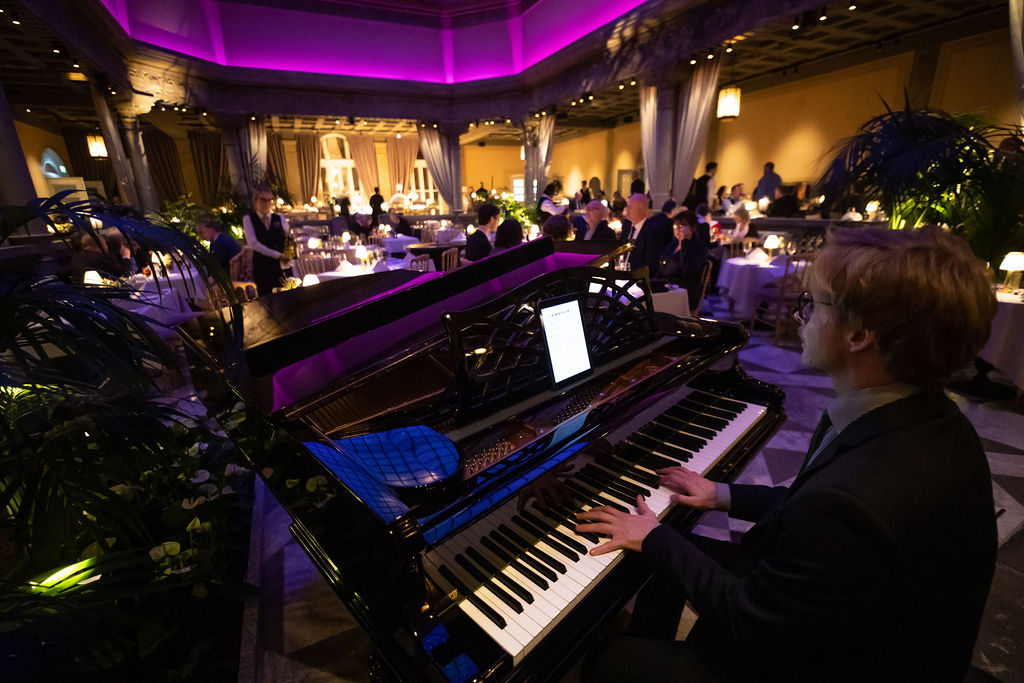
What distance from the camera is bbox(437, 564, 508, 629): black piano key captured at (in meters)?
0.96

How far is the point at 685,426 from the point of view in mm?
1656

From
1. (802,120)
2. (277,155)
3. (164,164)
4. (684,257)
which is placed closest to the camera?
(684,257)

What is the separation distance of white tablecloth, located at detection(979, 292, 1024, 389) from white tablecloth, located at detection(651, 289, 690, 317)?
2.11 metres

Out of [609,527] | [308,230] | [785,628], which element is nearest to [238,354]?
[609,527]

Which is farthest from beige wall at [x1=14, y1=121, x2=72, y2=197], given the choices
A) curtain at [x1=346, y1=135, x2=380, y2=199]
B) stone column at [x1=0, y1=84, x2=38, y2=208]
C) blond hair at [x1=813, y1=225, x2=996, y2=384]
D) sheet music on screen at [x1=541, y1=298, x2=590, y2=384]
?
blond hair at [x1=813, y1=225, x2=996, y2=384]

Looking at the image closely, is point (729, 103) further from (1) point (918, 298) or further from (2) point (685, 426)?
(1) point (918, 298)

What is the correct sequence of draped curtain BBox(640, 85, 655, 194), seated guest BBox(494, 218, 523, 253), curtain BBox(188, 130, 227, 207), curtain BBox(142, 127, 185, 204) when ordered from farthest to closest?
curtain BBox(188, 130, 227, 207), curtain BBox(142, 127, 185, 204), draped curtain BBox(640, 85, 655, 194), seated guest BBox(494, 218, 523, 253)

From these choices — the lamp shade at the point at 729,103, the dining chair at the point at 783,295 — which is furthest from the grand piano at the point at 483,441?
the lamp shade at the point at 729,103

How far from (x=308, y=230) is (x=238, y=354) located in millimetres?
11726

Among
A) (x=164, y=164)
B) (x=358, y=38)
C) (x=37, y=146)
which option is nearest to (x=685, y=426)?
(x=358, y=38)

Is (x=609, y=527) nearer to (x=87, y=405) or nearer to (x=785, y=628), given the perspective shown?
(x=785, y=628)

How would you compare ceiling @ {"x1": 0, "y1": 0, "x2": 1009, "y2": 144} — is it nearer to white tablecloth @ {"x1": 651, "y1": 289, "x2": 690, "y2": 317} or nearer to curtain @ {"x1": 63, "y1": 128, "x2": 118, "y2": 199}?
curtain @ {"x1": 63, "y1": 128, "x2": 118, "y2": 199}

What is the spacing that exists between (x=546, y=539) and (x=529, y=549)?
0.06 meters

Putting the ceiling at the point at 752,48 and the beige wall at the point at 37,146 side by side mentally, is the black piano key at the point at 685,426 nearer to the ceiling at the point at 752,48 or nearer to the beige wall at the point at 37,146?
the ceiling at the point at 752,48
